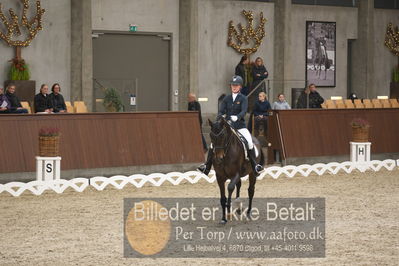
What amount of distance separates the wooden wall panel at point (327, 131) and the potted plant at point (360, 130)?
72 centimetres

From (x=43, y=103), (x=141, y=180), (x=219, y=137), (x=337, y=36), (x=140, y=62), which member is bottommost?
(x=141, y=180)

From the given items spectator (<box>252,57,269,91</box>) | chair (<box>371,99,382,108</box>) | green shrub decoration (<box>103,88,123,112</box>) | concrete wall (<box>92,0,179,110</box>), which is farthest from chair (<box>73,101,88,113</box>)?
chair (<box>371,99,382,108</box>)

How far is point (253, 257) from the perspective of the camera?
9.32 metres

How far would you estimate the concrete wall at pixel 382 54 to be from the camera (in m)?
33.5

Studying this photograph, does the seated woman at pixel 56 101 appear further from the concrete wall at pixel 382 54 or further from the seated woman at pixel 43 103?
the concrete wall at pixel 382 54

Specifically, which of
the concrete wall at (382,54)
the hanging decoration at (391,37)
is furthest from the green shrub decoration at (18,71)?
the hanging decoration at (391,37)

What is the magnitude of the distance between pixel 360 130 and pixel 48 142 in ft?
25.5

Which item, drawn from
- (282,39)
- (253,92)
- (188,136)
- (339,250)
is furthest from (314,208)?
(282,39)

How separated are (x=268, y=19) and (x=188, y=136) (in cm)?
1320

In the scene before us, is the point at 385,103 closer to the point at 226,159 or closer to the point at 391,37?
the point at 391,37

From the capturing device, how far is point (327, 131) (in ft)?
67.5

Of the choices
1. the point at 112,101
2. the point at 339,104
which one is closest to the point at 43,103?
the point at 112,101

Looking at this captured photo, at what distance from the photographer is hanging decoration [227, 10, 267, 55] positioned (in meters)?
29.5

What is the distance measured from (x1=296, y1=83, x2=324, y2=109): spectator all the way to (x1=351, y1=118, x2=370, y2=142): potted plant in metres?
3.79
